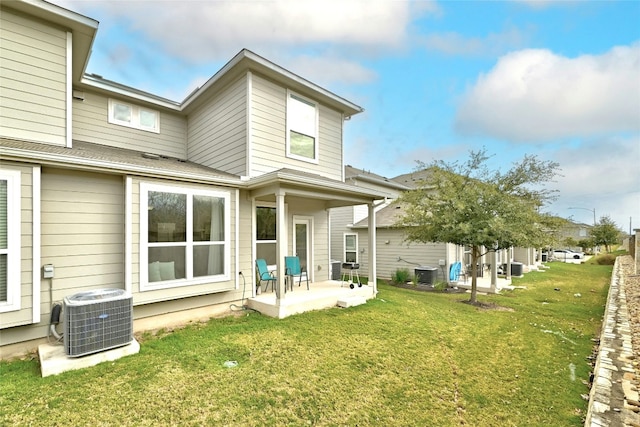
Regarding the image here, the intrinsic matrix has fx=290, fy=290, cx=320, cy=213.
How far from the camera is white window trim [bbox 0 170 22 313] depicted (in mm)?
3857

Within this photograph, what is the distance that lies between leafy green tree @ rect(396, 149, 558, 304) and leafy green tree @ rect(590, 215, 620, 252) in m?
28.6

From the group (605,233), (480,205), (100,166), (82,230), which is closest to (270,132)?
(100,166)

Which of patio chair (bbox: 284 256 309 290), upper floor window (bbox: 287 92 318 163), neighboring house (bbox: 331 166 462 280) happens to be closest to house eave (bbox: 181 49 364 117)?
upper floor window (bbox: 287 92 318 163)

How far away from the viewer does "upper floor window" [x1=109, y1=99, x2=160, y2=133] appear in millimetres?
7801

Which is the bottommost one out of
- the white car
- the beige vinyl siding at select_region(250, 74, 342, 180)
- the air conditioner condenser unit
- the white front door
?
the white car

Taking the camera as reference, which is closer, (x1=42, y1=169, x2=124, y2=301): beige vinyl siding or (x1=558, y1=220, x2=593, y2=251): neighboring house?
(x1=42, y1=169, x2=124, y2=301): beige vinyl siding

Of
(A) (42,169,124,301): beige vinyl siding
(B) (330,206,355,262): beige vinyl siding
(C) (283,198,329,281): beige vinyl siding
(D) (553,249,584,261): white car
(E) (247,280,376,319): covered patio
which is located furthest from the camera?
(D) (553,249,584,261): white car

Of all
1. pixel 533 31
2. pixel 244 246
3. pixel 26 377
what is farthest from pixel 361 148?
pixel 26 377

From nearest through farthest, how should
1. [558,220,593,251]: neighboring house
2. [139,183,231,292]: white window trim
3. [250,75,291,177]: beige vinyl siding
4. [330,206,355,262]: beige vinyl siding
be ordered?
1. [139,183,231,292]: white window trim
2. [250,75,291,177]: beige vinyl siding
3. [558,220,593,251]: neighboring house
4. [330,206,355,262]: beige vinyl siding

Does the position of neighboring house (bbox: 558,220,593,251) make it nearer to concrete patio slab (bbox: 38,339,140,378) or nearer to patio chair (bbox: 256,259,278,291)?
patio chair (bbox: 256,259,278,291)

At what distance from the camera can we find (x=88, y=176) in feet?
15.7

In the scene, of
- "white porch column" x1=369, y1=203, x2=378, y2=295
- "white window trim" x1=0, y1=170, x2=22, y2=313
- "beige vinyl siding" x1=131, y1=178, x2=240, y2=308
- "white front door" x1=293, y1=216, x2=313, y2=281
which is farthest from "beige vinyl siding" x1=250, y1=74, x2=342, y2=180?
"white window trim" x1=0, y1=170, x2=22, y2=313

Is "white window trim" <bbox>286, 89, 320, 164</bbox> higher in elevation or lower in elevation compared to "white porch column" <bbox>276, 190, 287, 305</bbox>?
higher

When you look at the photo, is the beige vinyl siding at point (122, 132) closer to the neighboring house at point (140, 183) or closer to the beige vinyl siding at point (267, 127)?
the neighboring house at point (140, 183)
